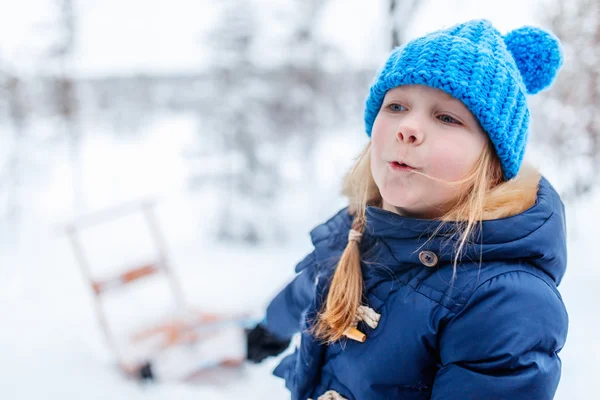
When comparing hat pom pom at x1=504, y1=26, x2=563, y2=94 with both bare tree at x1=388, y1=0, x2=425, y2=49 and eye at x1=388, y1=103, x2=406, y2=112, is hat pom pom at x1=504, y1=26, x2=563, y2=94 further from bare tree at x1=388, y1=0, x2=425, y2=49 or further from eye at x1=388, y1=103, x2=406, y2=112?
bare tree at x1=388, y1=0, x2=425, y2=49

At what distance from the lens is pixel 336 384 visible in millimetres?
1164

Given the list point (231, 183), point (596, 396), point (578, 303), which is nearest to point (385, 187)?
point (596, 396)

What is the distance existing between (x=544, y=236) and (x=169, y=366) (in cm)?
309

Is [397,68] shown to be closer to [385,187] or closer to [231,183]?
[385,187]

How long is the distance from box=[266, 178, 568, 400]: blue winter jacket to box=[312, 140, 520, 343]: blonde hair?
0.12 feet

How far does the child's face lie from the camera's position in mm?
954

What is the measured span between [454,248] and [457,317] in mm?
160

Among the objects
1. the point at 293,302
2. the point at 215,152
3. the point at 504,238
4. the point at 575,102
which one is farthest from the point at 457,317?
the point at 215,152

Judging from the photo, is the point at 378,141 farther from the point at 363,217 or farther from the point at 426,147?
the point at 363,217

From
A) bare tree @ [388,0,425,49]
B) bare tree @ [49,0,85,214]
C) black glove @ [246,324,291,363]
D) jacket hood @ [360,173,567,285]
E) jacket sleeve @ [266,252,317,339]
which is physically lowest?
black glove @ [246,324,291,363]

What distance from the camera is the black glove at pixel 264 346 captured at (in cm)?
175

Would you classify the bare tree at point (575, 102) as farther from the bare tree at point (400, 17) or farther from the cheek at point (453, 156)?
the cheek at point (453, 156)

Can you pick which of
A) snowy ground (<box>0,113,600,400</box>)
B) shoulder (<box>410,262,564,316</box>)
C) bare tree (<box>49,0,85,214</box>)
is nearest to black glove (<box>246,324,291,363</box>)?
snowy ground (<box>0,113,600,400</box>)

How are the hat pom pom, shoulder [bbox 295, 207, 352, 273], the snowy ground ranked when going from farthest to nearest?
the snowy ground, shoulder [bbox 295, 207, 352, 273], the hat pom pom
